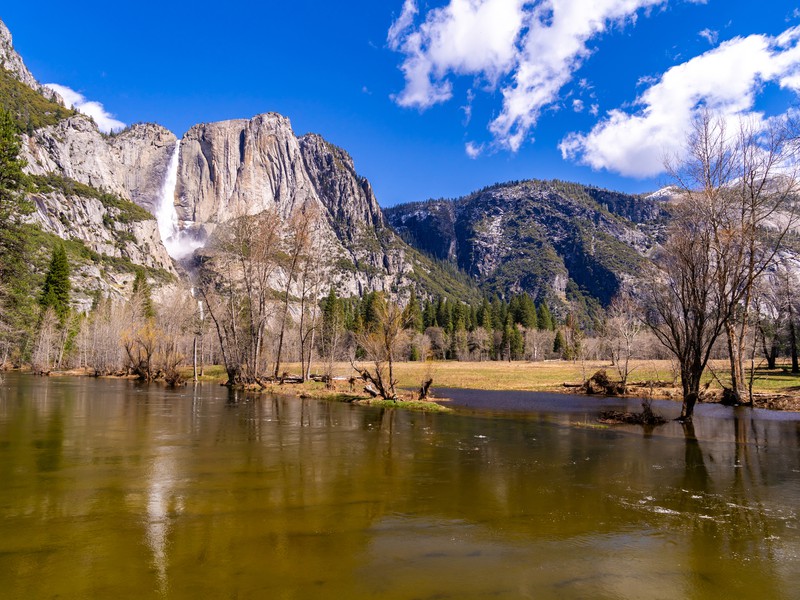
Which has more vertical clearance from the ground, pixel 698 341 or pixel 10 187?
pixel 10 187

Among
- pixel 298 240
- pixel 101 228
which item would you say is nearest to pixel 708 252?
pixel 298 240

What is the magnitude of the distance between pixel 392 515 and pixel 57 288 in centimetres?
9455

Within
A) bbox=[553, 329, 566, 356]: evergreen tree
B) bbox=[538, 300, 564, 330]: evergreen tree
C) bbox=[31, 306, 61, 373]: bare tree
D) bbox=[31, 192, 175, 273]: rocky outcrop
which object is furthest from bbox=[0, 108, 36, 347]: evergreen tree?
bbox=[31, 192, 175, 273]: rocky outcrop

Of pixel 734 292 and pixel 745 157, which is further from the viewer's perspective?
pixel 745 157

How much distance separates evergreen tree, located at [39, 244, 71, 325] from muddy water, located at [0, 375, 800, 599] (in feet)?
244

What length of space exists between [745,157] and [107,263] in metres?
174

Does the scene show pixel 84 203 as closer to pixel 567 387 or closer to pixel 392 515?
pixel 567 387

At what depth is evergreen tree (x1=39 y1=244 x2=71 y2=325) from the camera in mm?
79062

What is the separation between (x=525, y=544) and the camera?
793cm

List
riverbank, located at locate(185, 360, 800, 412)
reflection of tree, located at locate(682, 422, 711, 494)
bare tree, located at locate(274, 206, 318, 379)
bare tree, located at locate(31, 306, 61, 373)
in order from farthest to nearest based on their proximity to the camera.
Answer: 1. bare tree, located at locate(31, 306, 61, 373)
2. bare tree, located at locate(274, 206, 318, 379)
3. riverbank, located at locate(185, 360, 800, 412)
4. reflection of tree, located at locate(682, 422, 711, 494)

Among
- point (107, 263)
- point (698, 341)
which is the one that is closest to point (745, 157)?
point (698, 341)

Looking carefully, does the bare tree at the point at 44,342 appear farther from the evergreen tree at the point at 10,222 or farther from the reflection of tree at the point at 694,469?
the reflection of tree at the point at 694,469

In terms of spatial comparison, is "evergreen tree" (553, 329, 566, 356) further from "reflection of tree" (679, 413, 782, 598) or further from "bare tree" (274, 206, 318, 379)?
"reflection of tree" (679, 413, 782, 598)

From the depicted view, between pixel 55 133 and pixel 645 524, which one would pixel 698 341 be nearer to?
pixel 645 524
